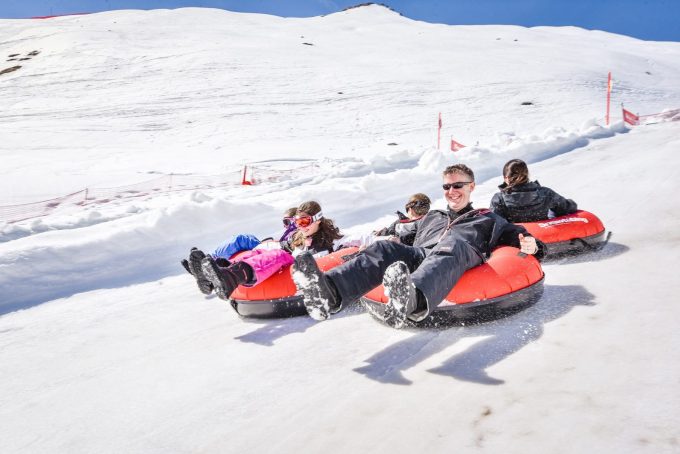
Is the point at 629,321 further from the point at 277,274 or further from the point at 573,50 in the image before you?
the point at 573,50

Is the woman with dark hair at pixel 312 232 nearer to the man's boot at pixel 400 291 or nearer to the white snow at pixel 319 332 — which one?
the white snow at pixel 319 332

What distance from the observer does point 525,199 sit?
4586 millimetres

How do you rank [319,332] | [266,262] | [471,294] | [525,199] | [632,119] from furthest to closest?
[632,119] → [525,199] → [266,262] → [319,332] → [471,294]

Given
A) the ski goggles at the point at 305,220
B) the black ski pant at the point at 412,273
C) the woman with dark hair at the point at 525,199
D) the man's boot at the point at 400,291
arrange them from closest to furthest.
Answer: the man's boot at the point at 400,291
the black ski pant at the point at 412,273
the ski goggles at the point at 305,220
the woman with dark hair at the point at 525,199

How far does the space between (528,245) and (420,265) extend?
109cm

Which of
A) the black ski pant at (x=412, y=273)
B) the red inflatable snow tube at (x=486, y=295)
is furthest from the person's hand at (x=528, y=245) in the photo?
the black ski pant at (x=412, y=273)

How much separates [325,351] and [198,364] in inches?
31.7

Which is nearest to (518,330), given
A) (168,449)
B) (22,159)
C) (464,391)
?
(464,391)

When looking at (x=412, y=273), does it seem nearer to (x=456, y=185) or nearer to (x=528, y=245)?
(x=456, y=185)

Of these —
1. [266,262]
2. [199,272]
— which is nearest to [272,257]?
[266,262]

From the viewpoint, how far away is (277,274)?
358cm

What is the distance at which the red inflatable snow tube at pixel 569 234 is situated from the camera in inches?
169

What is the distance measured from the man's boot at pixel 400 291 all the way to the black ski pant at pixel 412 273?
0.34 feet

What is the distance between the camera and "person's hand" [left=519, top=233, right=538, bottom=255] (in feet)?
10.8
